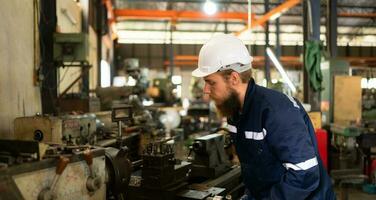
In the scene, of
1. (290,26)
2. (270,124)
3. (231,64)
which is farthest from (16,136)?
(290,26)

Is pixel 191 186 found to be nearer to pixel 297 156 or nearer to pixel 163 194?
pixel 163 194

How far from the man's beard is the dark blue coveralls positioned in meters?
0.03

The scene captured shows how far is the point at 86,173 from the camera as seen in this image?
114 cm

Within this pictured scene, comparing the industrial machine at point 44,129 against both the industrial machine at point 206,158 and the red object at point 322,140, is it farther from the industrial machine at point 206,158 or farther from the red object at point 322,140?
the red object at point 322,140

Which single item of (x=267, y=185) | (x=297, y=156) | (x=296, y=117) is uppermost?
(x=296, y=117)

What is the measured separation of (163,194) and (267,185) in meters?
0.45

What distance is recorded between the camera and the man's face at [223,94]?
1347 mm

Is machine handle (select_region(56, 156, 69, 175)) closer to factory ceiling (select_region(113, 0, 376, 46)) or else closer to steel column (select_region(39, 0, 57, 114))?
steel column (select_region(39, 0, 57, 114))

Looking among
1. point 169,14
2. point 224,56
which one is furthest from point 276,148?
point 169,14

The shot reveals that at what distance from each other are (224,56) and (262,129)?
299 millimetres

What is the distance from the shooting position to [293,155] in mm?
1152

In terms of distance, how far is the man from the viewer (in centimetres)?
116

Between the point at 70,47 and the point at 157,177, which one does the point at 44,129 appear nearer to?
the point at 157,177

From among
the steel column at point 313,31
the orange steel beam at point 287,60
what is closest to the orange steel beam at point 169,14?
the orange steel beam at point 287,60
